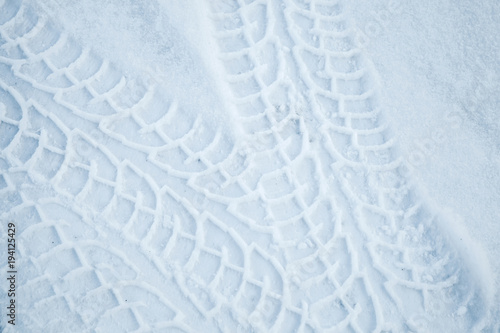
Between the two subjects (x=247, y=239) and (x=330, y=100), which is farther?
(x=330, y=100)

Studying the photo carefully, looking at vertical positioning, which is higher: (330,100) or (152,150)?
(330,100)

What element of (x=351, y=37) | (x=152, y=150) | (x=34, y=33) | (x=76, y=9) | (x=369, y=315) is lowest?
(x=369, y=315)

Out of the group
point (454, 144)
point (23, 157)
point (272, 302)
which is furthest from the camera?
point (454, 144)

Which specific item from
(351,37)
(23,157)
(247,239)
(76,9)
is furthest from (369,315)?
(76,9)

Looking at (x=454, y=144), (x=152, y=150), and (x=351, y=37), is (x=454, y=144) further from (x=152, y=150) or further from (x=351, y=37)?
(x=152, y=150)

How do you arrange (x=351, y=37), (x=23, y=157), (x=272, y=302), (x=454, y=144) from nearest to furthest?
(x=272, y=302)
(x=23, y=157)
(x=454, y=144)
(x=351, y=37)

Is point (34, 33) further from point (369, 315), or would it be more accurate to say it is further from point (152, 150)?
point (369, 315)
